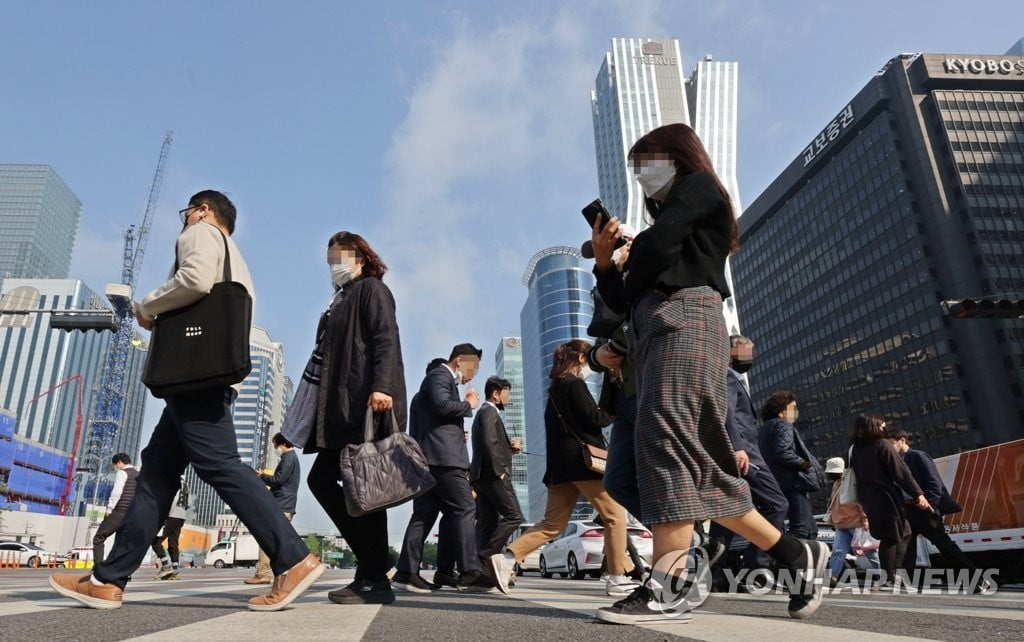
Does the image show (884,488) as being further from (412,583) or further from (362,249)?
(362,249)

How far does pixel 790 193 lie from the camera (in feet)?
314

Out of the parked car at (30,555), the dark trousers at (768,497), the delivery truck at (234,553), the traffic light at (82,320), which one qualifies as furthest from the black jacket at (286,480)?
the delivery truck at (234,553)

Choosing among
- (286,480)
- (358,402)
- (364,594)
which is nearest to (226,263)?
(358,402)

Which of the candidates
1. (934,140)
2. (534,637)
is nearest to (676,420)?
(534,637)

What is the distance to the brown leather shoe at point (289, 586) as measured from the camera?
2957 mm

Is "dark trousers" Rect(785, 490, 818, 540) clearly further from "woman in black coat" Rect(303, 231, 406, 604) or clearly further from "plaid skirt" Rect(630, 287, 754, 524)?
"woman in black coat" Rect(303, 231, 406, 604)

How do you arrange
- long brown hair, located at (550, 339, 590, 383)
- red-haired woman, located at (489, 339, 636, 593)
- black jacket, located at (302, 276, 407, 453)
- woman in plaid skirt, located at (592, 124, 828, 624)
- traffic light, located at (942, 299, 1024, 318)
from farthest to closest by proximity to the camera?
traffic light, located at (942, 299, 1024, 318)
long brown hair, located at (550, 339, 590, 383)
red-haired woman, located at (489, 339, 636, 593)
black jacket, located at (302, 276, 407, 453)
woman in plaid skirt, located at (592, 124, 828, 624)

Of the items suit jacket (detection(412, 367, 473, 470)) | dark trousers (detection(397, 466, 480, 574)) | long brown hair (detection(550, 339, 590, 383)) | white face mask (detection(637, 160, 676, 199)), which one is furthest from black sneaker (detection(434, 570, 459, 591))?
white face mask (detection(637, 160, 676, 199))

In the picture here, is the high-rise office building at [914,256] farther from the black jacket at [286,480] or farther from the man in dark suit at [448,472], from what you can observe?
the man in dark suit at [448,472]

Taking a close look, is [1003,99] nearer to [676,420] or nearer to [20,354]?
[676,420]

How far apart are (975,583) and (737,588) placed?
218 centimetres

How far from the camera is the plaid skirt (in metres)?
2.51

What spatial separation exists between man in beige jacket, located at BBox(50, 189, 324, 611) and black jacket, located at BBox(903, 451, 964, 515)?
5.59 m

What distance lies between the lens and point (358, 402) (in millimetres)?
3451
